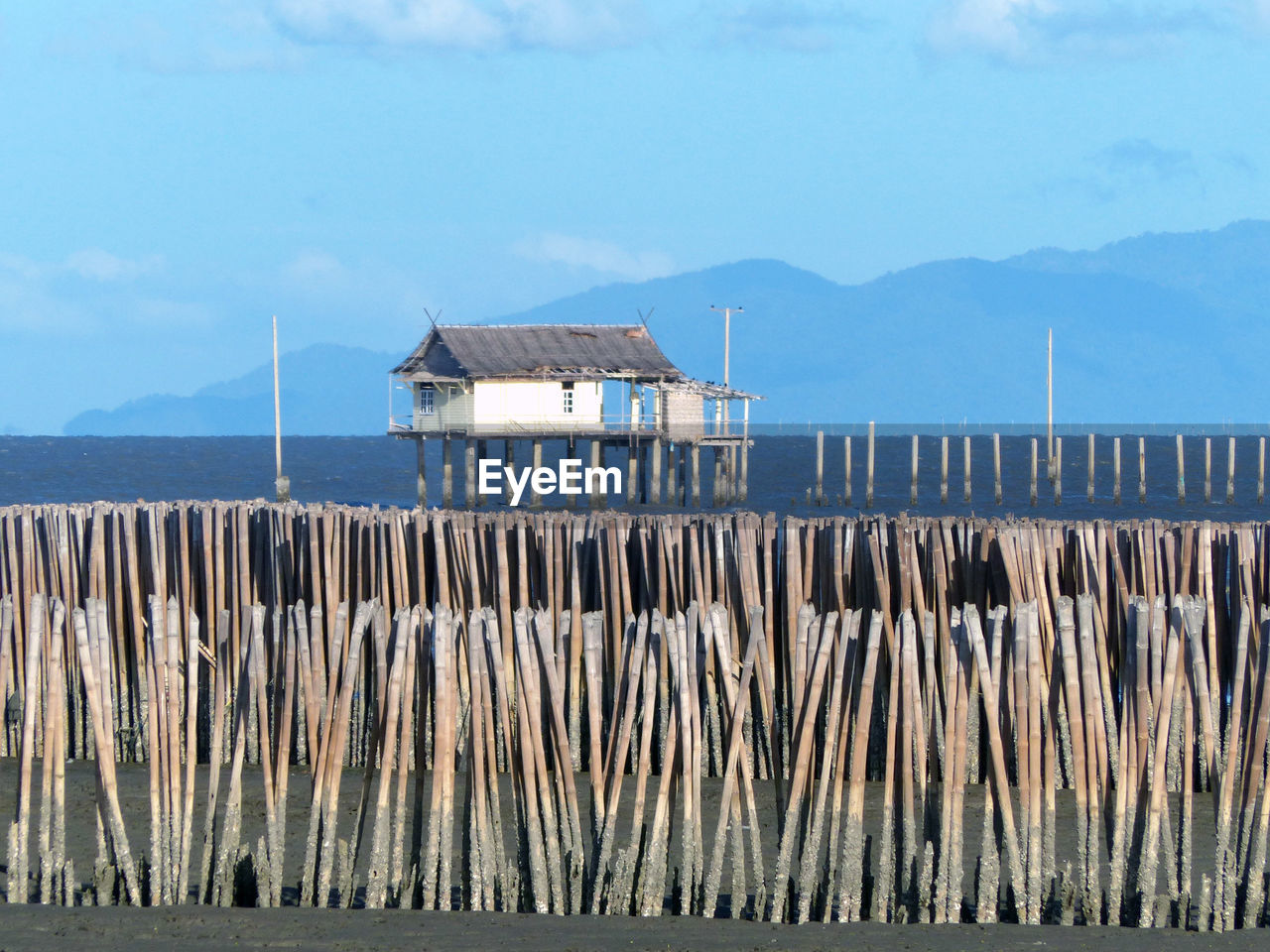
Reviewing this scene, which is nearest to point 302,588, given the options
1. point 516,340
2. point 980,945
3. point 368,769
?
point 368,769

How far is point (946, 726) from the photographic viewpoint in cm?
616

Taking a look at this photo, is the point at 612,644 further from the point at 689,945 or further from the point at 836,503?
the point at 836,503

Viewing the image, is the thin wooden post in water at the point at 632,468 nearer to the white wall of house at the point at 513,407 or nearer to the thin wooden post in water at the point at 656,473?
the thin wooden post in water at the point at 656,473

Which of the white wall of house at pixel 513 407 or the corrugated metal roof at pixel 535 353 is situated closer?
the white wall of house at pixel 513 407

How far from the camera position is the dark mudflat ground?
5852 mm

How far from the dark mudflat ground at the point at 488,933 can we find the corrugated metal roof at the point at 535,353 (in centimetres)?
3581

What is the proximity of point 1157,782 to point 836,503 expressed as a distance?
44484 millimetres

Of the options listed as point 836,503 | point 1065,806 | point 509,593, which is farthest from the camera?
point 836,503

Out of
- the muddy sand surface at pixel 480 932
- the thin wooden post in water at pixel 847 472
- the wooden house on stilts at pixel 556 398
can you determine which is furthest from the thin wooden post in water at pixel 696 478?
the muddy sand surface at pixel 480 932

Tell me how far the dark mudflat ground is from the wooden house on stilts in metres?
35.5

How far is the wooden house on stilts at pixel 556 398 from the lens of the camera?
42.2 m

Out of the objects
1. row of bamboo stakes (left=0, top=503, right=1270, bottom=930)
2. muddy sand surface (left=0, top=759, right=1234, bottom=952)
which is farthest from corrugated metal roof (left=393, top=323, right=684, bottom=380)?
muddy sand surface (left=0, top=759, right=1234, bottom=952)

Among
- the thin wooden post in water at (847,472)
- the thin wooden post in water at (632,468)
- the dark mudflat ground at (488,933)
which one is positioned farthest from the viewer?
the thin wooden post in water at (847,472)

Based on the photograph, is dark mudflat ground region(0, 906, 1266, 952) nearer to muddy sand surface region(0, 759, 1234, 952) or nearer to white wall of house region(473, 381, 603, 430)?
muddy sand surface region(0, 759, 1234, 952)
